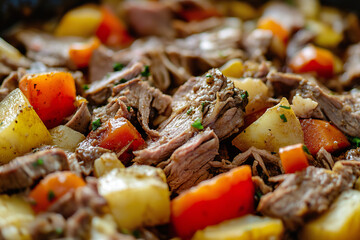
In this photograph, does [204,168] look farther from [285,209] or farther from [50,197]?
[50,197]

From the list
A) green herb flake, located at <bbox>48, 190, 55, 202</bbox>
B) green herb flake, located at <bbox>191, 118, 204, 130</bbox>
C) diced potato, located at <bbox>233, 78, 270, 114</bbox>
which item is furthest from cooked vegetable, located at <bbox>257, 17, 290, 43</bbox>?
green herb flake, located at <bbox>48, 190, 55, 202</bbox>

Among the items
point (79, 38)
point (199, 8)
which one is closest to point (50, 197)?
point (79, 38)

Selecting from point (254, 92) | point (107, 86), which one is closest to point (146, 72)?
point (107, 86)

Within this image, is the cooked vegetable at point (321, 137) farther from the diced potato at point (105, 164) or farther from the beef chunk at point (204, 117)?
the diced potato at point (105, 164)

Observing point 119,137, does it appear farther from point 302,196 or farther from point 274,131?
point 302,196

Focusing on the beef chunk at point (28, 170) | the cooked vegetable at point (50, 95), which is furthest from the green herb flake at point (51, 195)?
the cooked vegetable at point (50, 95)

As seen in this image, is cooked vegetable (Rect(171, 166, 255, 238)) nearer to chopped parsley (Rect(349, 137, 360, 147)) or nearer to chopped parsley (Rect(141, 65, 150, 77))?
chopped parsley (Rect(349, 137, 360, 147))

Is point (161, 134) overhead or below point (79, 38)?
below
